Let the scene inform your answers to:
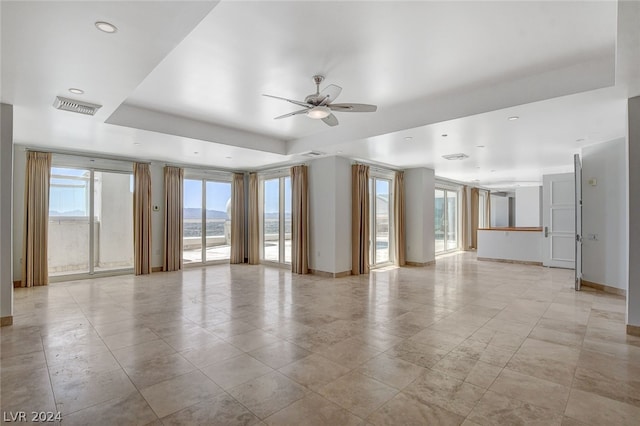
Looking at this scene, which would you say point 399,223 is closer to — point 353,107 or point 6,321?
point 353,107

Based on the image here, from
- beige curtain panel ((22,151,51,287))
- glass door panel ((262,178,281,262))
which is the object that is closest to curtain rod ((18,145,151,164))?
beige curtain panel ((22,151,51,287))

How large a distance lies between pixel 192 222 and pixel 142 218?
146cm

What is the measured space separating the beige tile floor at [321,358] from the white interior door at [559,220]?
9.13 ft

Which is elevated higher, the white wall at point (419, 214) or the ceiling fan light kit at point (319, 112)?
the ceiling fan light kit at point (319, 112)

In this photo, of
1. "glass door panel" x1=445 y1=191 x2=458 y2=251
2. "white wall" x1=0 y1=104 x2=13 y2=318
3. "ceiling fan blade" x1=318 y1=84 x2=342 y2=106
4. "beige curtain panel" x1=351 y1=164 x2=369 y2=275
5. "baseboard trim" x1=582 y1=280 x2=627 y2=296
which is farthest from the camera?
"glass door panel" x1=445 y1=191 x2=458 y2=251

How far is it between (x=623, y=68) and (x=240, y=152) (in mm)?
6088

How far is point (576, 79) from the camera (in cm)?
362

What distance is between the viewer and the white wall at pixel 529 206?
43.6 ft

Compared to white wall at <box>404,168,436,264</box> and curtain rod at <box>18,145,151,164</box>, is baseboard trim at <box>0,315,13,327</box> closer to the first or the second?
curtain rod at <box>18,145,151,164</box>

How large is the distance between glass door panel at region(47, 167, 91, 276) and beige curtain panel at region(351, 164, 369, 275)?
6.28m

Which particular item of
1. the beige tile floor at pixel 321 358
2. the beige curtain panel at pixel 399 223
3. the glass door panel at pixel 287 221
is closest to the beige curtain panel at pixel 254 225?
the glass door panel at pixel 287 221

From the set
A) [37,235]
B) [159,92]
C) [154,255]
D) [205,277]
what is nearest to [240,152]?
[159,92]

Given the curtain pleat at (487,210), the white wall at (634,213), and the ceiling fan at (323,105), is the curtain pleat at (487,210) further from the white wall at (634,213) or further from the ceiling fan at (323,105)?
the ceiling fan at (323,105)

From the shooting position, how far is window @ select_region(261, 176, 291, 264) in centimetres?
904
